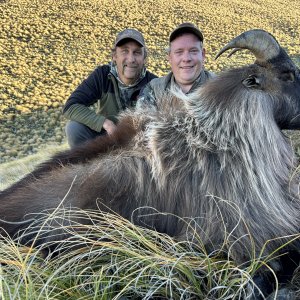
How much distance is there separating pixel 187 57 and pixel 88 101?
5.64ft

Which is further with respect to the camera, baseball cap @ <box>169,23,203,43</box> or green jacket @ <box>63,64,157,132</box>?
green jacket @ <box>63,64,157,132</box>

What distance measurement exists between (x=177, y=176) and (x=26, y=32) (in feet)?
87.5

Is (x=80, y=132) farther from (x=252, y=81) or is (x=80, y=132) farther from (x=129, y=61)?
(x=252, y=81)

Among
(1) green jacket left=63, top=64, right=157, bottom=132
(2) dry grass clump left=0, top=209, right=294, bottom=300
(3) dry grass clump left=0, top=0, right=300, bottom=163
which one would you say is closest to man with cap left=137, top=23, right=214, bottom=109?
(1) green jacket left=63, top=64, right=157, bottom=132

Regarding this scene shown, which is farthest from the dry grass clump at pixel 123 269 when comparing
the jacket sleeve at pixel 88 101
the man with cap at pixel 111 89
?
the man with cap at pixel 111 89

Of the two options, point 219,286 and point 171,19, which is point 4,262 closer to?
point 219,286

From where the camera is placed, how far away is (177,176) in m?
3.95

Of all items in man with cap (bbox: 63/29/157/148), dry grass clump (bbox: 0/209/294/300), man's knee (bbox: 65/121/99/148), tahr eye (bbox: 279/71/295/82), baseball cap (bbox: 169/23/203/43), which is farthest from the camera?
man's knee (bbox: 65/121/99/148)

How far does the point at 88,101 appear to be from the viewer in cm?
664

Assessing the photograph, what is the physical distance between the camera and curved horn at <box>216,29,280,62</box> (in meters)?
4.17

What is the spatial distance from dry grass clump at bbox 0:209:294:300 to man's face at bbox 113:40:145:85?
300cm

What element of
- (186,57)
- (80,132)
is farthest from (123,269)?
(80,132)

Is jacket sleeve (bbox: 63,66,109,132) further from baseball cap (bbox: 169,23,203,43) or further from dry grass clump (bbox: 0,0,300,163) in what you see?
dry grass clump (bbox: 0,0,300,163)

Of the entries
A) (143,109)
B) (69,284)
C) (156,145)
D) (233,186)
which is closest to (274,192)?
(233,186)
